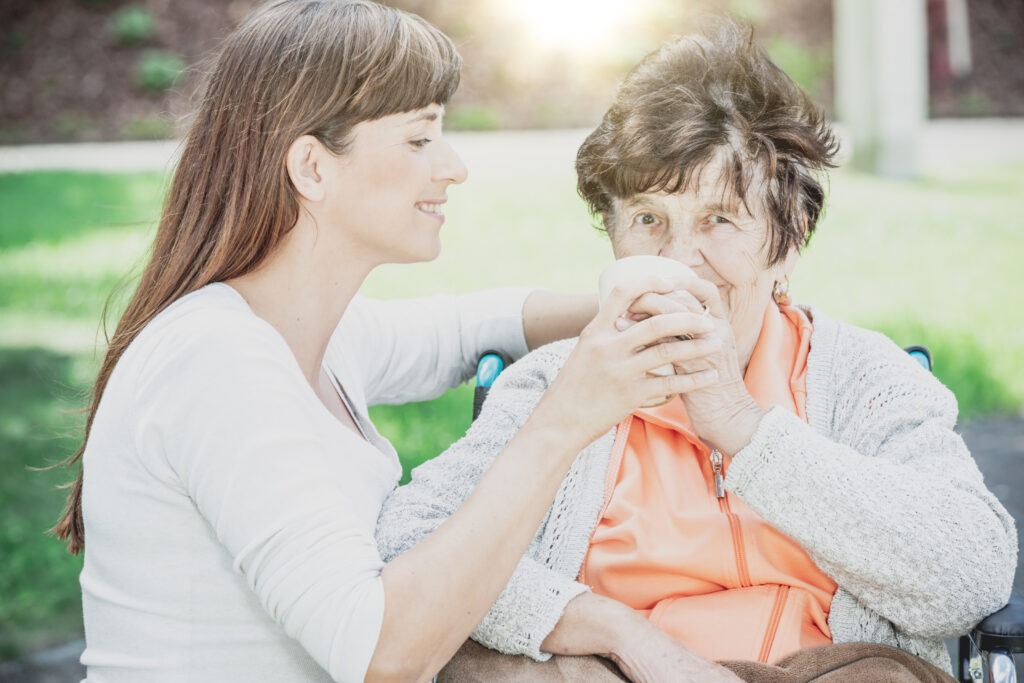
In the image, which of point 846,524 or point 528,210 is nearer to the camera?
point 846,524

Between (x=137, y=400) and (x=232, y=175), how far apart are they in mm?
495

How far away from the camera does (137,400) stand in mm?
1992

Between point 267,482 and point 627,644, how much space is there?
0.75 metres

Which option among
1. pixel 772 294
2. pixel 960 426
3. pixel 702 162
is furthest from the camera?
pixel 960 426

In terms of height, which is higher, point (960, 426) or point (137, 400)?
point (137, 400)

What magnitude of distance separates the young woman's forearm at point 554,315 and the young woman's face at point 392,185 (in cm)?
60

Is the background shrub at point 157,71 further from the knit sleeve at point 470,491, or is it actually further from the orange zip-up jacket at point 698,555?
the orange zip-up jacket at point 698,555

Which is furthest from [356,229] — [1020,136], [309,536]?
Answer: [1020,136]

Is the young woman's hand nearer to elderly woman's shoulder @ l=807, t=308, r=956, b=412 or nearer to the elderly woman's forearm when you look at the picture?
the elderly woman's forearm

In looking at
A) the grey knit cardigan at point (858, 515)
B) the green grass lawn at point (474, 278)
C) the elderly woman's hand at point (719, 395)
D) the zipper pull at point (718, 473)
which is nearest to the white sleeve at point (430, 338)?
the grey knit cardigan at point (858, 515)

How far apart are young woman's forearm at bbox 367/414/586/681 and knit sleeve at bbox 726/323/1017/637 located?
40cm

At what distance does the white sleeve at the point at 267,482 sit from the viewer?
183cm

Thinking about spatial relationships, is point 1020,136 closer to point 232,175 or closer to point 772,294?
point 772,294

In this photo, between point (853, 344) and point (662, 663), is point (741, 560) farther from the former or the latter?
point (853, 344)
